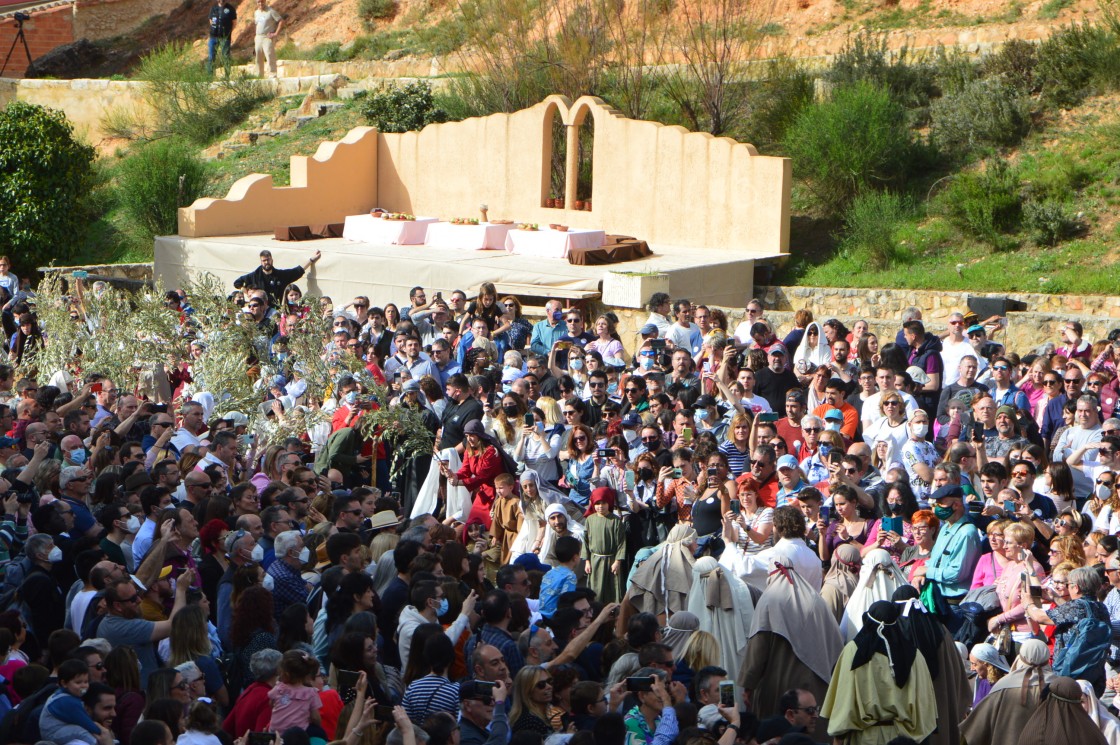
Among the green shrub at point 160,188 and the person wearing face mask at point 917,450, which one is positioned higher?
the green shrub at point 160,188

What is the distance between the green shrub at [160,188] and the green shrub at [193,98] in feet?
15.3

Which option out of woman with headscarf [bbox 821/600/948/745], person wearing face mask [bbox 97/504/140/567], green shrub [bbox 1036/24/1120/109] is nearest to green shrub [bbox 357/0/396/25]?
green shrub [bbox 1036/24/1120/109]

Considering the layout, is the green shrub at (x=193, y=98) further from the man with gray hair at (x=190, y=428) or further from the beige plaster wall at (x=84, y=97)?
the man with gray hair at (x=190, y=428)

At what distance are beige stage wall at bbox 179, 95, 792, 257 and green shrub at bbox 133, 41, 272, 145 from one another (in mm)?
6316

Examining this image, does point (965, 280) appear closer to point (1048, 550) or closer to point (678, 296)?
point (678, 296)

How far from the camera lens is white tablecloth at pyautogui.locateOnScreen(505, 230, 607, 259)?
1917 cm

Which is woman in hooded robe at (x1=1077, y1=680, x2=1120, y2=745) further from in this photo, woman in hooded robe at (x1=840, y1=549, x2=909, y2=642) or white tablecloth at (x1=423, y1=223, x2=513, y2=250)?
white tablecloth at (x1=423, y1=223, x2=513, y2=250)

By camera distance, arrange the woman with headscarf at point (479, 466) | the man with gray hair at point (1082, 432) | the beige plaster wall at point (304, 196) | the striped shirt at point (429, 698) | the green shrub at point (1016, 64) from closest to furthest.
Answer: the striped shirt at point (429, 698) → the man with gray hair at point (1082, 432) → the woman with headscarf at point (479, 466) → the green shrub at point (1016, 64) → the beige plaster wall at point (304, 196)

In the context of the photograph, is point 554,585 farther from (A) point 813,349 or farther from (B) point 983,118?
(B) point 983,118

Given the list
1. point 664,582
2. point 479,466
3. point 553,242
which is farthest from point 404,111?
point 664,582

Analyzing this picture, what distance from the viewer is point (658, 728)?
632cm

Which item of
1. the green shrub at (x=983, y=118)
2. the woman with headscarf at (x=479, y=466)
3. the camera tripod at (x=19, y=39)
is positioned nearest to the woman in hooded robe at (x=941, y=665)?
the woman with headscarf at (x=479, y=466)

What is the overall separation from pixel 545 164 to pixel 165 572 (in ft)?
49.3

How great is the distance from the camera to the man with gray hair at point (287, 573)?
25.4 ft
